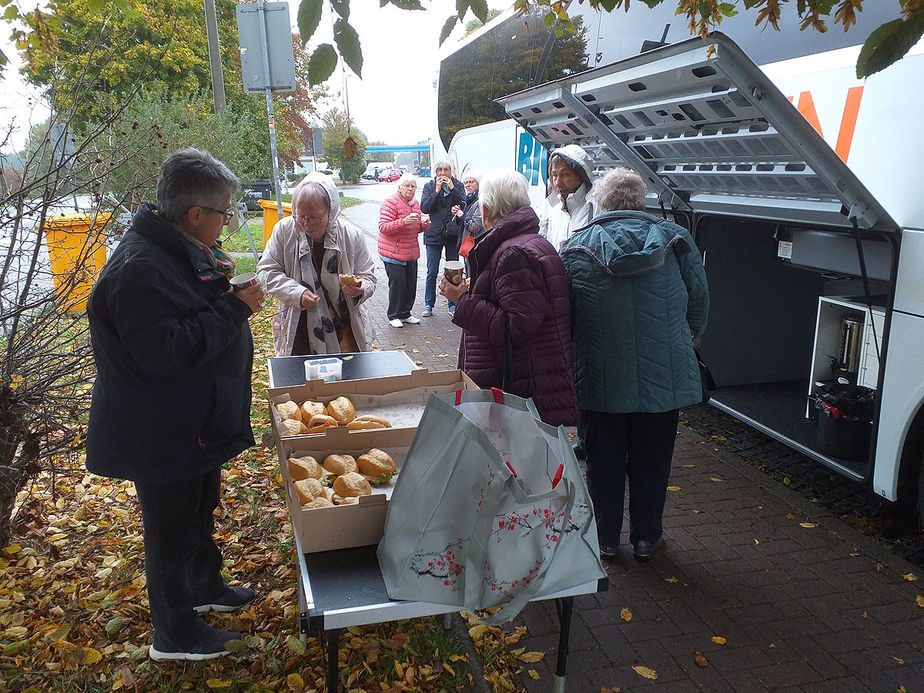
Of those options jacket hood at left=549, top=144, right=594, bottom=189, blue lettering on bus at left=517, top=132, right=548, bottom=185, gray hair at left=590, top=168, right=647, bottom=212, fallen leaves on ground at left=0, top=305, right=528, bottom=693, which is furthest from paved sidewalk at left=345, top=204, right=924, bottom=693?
blue lettering on bus at left=517, top=132, right=548, bottom=185

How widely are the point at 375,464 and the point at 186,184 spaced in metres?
1.14

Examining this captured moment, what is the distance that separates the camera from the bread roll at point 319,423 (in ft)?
9.21

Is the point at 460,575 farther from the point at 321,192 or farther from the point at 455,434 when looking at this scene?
the point at 321,192

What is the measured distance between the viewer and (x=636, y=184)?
11.5 ft

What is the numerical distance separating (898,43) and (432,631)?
2.69 metres

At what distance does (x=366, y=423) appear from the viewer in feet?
9.32

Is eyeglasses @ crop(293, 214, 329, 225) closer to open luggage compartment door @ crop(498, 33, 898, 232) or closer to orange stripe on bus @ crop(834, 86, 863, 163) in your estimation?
open luggage compartment door @ crop(498, 33, 898, 232)

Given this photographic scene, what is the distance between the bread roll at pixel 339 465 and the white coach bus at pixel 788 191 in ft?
7.85

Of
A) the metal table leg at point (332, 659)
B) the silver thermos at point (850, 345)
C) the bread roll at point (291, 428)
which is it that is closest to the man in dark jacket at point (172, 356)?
the bread roll at point (291, 428)

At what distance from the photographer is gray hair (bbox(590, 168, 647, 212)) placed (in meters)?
3.48

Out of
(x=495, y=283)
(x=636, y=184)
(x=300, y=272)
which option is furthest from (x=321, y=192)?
(x=636, y=184)

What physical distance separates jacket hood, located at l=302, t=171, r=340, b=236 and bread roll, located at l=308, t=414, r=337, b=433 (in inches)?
64.1

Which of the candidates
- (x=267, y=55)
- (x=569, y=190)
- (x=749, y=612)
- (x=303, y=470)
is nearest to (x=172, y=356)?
(x=303, y=470)

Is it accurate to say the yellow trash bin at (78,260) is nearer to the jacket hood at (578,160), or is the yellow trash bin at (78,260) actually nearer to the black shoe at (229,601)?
the black shoe at (229,601)
